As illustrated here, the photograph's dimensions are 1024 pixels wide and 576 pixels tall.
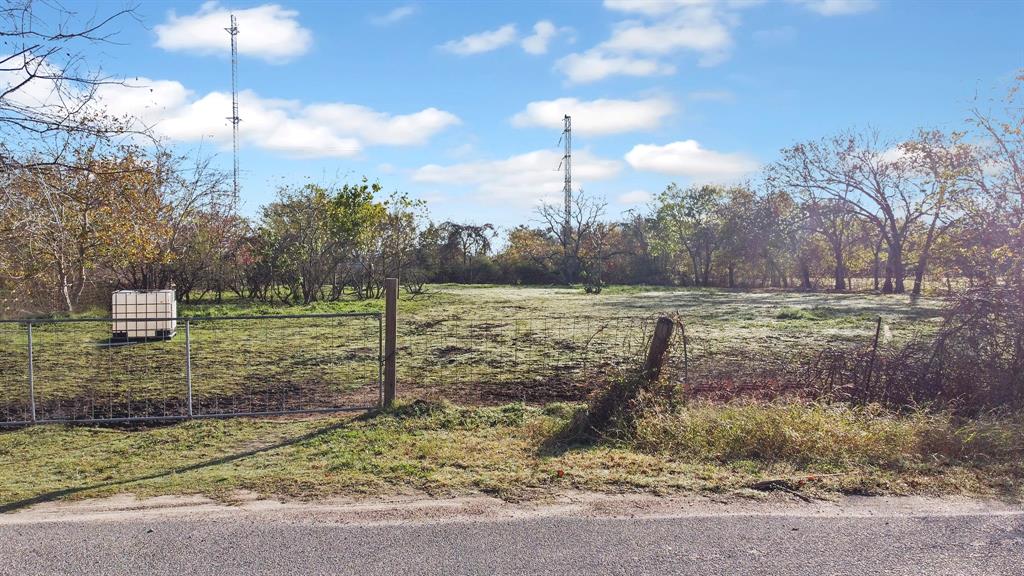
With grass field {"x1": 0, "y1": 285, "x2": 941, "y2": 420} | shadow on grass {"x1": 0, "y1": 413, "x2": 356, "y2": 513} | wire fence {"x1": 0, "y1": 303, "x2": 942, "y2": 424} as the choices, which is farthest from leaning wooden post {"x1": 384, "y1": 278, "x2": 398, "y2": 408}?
grass field {"x1": 0, "y1": 285, "x2": 941, "y2": 420}

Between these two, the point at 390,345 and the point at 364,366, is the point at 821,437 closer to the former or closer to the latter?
the point at 390,345

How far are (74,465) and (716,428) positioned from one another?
5.02 meters

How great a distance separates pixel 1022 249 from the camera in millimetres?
7855

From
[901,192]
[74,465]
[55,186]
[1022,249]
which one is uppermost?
[901,192]

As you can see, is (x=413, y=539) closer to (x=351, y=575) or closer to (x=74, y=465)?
(x=351, y=575)

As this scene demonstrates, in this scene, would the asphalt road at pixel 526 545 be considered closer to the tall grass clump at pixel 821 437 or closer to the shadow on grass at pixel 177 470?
the shadow on grass at pixel 177 470

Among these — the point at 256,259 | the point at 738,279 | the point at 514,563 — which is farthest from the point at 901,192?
the point at 514,563

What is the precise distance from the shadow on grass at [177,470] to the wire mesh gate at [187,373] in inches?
23.8

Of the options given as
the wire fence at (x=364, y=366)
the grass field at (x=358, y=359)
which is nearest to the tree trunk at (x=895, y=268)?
the grass field at (x=358, y=359)

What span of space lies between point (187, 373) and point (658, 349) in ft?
15.2

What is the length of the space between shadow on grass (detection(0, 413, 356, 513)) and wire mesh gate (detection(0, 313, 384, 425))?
0.60m

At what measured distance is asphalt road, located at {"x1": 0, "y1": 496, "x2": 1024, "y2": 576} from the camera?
3430mm

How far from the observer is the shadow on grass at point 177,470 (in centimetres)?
459

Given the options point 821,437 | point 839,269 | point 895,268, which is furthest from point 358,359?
point 839,269
